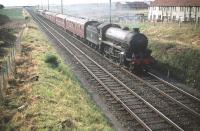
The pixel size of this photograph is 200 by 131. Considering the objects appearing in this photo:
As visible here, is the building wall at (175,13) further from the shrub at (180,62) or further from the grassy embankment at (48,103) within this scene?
the grassy embankment at (48,103)

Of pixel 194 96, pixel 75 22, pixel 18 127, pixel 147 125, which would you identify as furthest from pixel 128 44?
pixel 75 22

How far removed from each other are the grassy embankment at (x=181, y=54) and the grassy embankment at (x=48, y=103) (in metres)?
8.10

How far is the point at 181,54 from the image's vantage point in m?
24.6

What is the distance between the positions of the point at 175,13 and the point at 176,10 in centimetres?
62

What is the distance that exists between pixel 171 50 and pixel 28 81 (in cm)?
1291

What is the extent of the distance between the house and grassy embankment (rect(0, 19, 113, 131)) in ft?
88.1

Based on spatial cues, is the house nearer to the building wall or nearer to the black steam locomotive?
the building wall

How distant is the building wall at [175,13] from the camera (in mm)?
47344

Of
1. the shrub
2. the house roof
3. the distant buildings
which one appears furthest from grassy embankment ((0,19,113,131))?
the distant buildings

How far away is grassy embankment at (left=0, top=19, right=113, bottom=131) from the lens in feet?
44.8

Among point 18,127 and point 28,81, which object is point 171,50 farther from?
point 18,127

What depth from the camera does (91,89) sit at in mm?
20672

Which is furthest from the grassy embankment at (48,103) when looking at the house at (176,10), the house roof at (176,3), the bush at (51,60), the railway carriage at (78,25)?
the house roof at (176,3)

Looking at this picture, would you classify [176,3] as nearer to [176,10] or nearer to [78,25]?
[176,10]
